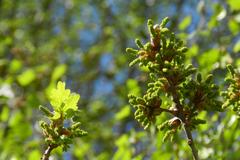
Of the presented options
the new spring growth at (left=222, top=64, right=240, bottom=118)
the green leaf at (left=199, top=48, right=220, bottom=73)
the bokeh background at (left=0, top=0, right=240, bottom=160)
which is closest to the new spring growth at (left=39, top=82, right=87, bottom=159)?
the new spring growth at (left=222, top=64, right=240, bottom=118)

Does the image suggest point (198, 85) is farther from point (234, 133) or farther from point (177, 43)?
point (234, 133)

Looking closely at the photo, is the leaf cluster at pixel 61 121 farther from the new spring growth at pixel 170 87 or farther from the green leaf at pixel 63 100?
the new spring growth at pixel 170 87

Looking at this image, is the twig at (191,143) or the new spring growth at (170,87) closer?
the twig at (191,143)

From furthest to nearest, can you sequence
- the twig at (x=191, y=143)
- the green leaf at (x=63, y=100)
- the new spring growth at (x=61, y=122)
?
the green leaf at (x=63, y=100) < the new spring growth at (x=61, y=122) < the twig at (x=191, y=143)

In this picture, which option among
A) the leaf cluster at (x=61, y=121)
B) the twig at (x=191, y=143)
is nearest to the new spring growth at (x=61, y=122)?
the leaf cluster at (x=61, y=121)

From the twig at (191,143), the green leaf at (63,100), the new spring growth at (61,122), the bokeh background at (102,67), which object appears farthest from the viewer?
the bokeh background at (102,67)

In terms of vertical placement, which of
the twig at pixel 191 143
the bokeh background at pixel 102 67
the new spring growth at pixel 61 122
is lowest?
the twig at pixel 191 143

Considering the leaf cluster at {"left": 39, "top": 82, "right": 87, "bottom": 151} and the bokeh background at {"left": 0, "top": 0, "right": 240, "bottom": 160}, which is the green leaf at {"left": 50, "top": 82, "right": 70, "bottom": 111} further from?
the bokeh background at {"left": 0, "top": 0, "right": 240, "bottom": 160}
